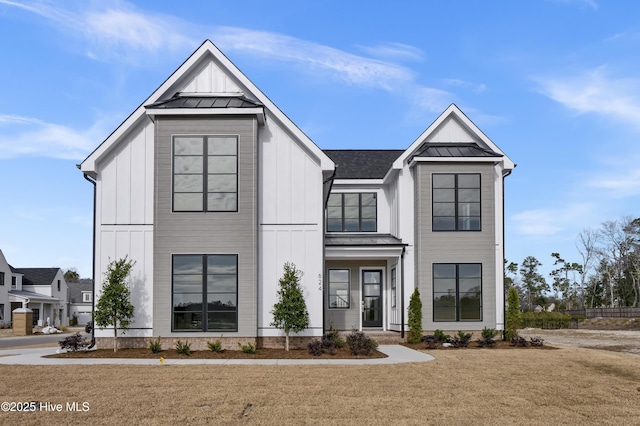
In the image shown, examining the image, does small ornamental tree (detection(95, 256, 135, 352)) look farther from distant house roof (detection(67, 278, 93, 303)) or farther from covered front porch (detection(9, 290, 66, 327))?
distant house roof (detection(67, 278, 93, 303))

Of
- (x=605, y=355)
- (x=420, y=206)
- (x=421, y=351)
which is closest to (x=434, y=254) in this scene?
(x=420, y=206)

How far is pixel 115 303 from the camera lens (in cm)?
1853

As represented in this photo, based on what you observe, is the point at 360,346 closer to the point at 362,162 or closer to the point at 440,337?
the point at 440,337

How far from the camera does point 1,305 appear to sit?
5388 cm

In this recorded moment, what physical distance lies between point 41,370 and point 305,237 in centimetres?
861

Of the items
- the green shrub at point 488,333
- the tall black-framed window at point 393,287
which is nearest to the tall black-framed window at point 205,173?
the tall black-framed window at point 393,287

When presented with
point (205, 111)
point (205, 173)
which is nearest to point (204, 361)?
point (205, 173)

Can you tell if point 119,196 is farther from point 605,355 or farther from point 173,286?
point 605,355

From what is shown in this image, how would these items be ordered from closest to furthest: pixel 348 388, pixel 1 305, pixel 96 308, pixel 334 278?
pixel 348 388 < pixel 96 308 < pixel 334 278 < pixel 1 305

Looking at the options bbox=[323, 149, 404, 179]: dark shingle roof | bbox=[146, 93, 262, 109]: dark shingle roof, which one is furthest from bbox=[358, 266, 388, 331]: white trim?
bbox=[146, 93, 262, 109]: dark shingle roof

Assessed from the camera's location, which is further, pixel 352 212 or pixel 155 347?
pixel 352 212

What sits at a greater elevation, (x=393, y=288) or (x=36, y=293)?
(x=393, y=288)

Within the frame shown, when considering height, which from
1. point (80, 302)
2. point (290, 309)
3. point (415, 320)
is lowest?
point (80, 302)

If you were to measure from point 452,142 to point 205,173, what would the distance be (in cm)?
1017
